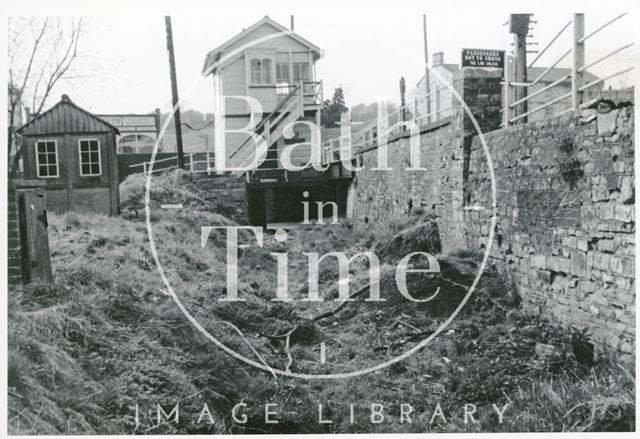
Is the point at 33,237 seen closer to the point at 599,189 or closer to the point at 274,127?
the point at 599,189

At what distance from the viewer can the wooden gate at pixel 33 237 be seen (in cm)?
642

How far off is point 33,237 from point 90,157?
6281 millimetres

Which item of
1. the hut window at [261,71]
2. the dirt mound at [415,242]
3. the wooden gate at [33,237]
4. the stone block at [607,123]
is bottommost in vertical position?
the dirt mound at [415,242]

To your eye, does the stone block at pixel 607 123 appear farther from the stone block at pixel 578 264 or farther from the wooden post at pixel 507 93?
the wooden post at pixel 507 93

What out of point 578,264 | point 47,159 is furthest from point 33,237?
point 47,159

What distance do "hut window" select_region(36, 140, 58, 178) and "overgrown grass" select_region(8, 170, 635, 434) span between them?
123 inches

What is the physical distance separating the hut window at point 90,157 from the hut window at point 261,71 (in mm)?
8300

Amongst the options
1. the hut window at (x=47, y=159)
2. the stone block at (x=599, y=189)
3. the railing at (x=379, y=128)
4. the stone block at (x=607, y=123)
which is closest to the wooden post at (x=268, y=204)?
the railing at (x=379, y=128)

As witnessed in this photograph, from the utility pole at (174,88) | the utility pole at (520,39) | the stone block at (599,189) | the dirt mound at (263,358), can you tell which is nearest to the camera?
the dirt mound at (263,358)

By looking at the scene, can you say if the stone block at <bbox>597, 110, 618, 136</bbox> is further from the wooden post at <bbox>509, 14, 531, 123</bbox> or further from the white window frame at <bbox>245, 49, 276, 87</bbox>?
the white window frame at <bbox>245, 49, 276, 87</bbox>

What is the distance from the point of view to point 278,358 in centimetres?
698

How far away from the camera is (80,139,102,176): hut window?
1235 centimetres

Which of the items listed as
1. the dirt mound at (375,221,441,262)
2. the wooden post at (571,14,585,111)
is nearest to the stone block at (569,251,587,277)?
the wooden post at (571,14,585,111)

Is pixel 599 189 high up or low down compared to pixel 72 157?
down
